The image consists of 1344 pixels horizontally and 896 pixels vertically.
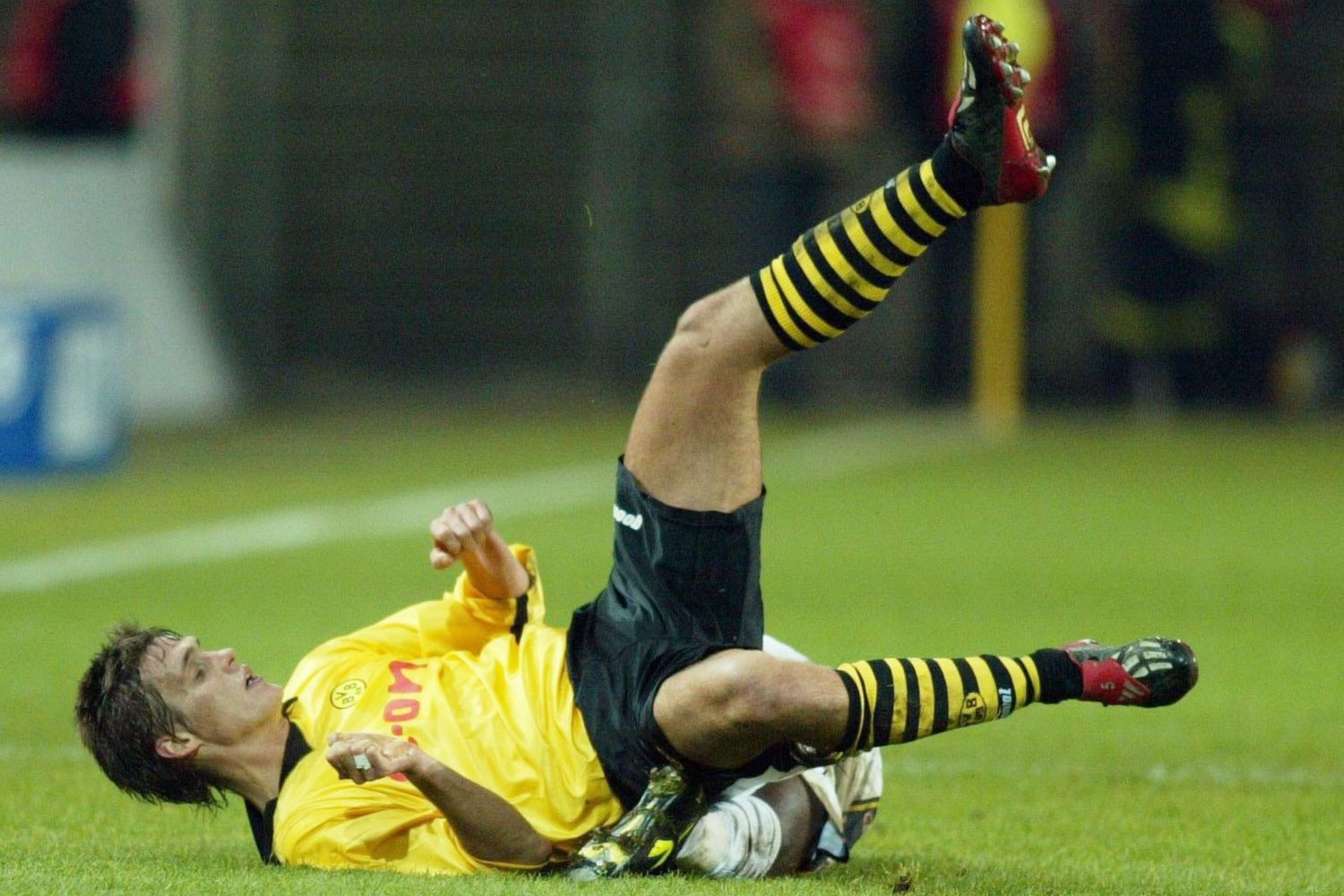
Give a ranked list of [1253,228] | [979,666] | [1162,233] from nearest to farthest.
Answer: [979,666] → [1162,233] → [1253,228]

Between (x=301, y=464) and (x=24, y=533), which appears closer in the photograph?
(x=24, y=533)

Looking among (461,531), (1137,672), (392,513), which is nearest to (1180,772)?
(1137,672)

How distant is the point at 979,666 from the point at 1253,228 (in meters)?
13.4

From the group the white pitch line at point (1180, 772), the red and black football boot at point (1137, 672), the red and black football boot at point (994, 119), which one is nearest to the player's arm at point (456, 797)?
the red and black football boot at point (1137, 672)

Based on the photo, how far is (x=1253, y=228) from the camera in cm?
1708

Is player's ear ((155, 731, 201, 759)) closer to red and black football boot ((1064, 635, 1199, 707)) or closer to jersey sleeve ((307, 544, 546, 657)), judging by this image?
jersey sleeve ((307, 544, 546, 657))

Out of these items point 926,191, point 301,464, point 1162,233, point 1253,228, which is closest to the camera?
point 926,191

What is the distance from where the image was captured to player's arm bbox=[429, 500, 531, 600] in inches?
190

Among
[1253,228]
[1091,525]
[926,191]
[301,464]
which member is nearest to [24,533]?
[301,464]

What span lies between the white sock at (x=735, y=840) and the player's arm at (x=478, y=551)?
28.6 inches

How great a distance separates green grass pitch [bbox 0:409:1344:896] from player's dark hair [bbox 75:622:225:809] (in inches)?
5.9

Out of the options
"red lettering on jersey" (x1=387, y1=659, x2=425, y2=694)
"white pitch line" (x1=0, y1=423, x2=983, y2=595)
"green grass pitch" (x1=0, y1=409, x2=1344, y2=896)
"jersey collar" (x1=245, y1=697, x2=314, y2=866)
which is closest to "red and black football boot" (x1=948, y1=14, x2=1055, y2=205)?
"green grass pitch" (x1=0, y1=409, x2=1344, y2=896)

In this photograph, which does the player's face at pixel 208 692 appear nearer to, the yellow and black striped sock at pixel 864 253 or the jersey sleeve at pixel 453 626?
the jersey sleeve at pixel 453 626

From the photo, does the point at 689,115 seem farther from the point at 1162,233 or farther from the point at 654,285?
the point at 1162,233
